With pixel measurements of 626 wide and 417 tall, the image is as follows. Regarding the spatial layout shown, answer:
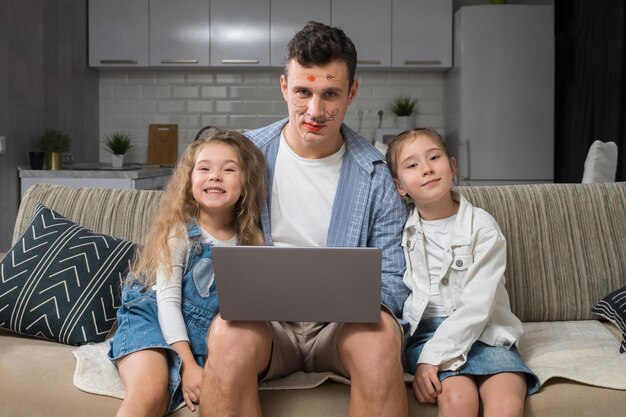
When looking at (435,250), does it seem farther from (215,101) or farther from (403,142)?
(215,101)

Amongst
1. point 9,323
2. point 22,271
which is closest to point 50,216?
point 22,271

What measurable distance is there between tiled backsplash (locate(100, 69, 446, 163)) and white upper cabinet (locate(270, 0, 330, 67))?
37 centimetres

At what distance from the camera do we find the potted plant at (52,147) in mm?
4172

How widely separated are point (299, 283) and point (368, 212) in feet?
1.78

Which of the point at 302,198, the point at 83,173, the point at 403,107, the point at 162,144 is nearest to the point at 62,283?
the point at 302,198

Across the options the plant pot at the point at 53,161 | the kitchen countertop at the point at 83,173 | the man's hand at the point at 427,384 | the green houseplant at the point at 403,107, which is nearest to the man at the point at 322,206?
the man's hand at the point at 427,384

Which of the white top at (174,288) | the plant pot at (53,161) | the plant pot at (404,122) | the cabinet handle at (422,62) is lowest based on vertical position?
the white top at (174,288)

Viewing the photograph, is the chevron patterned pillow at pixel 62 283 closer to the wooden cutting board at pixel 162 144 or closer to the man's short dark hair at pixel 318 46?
the man's short dark hair at pixel 318 46

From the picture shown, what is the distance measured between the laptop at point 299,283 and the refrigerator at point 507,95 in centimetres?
348

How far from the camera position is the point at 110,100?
17.8 ft

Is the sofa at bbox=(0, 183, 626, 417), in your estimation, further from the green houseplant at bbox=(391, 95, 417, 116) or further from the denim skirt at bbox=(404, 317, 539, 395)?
the green houseplant at bbox=(391, 95, 417, 116)

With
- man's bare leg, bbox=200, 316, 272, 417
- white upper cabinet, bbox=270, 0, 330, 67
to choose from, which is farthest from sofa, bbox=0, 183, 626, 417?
white upper cabinet, bbox=270, 0, 330, 67

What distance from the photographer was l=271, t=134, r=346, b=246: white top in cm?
205

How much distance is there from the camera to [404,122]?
531 centimetres
